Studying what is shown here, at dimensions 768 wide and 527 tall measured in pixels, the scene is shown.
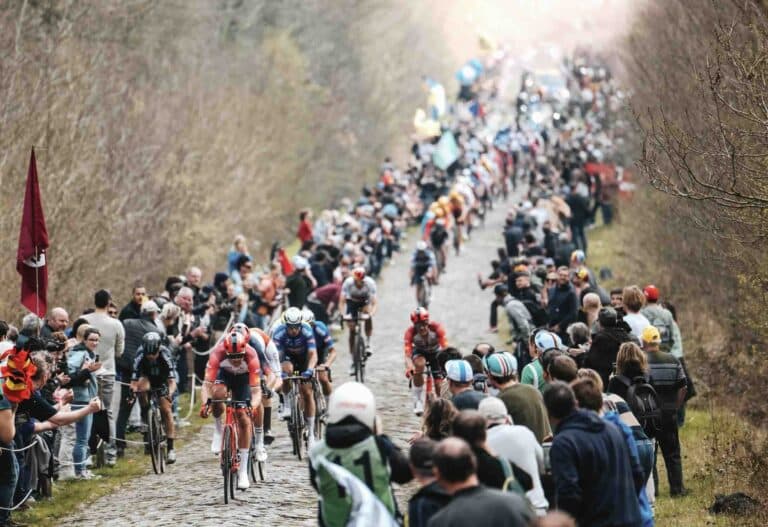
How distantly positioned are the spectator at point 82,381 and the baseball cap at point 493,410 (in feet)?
24.7

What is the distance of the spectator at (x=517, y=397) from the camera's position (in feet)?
38.2

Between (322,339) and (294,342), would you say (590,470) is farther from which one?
(322,339)

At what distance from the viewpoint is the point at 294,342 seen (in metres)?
18.6

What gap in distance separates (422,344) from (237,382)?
3.92 meters

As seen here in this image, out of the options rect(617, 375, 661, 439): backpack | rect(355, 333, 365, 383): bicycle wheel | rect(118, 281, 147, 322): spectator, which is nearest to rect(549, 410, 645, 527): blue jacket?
rect(617, 375, 661, 439): backpack

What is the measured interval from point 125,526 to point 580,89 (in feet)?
223

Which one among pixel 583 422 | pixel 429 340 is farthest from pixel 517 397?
pixel 429 340

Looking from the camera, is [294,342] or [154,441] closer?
[154,441]

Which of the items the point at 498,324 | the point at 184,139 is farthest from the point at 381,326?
the point at 184,139

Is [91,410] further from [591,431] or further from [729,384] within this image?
[729,384]

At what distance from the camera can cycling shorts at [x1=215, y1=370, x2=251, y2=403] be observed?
53.4ft

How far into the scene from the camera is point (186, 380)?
24656 millimetres

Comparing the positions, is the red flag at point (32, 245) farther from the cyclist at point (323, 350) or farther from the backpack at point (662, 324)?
the backpack at point (662, 324)

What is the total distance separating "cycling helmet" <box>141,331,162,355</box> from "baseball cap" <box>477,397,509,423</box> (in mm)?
7679
